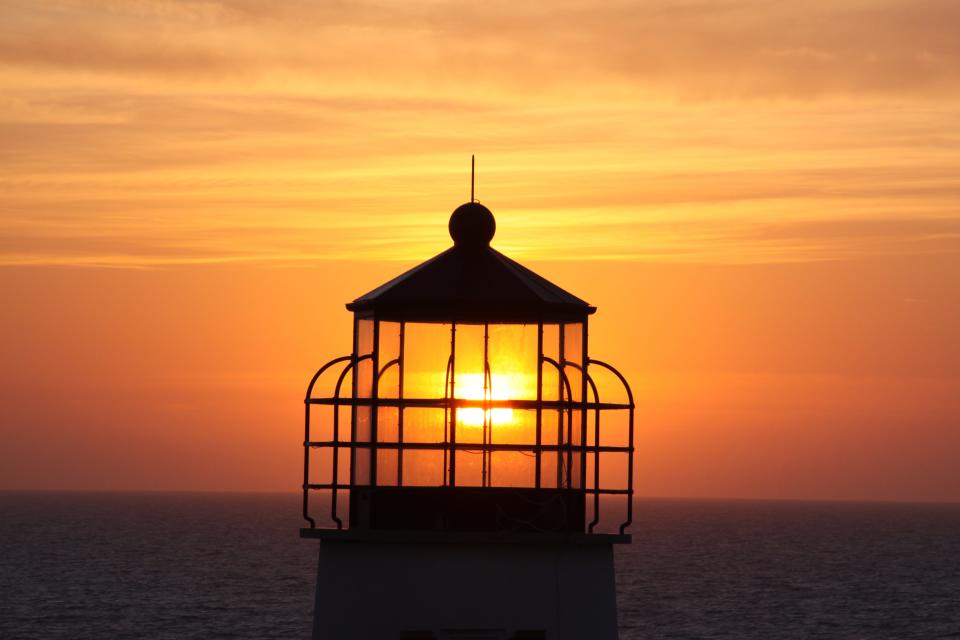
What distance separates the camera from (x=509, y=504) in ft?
38.1

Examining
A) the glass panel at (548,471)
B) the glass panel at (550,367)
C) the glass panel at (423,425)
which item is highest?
the glass panel at (550,367)

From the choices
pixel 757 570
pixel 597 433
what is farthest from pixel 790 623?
pixel 597 433

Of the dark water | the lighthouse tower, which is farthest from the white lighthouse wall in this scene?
the dark water

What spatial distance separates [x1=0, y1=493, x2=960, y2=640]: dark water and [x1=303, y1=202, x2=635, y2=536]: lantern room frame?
5727 centimetres

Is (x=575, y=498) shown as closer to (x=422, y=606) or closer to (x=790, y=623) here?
(x=422, y=606)

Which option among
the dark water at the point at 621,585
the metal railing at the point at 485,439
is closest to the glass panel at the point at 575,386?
the metal railing at the point at 485,439

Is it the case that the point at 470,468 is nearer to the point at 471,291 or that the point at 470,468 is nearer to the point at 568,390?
the point at 568,390

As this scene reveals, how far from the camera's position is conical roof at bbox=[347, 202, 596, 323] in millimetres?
11672

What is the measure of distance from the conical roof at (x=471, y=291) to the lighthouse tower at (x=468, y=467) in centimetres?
1

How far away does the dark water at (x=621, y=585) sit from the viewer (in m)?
73.4

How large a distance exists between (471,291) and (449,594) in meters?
2.13

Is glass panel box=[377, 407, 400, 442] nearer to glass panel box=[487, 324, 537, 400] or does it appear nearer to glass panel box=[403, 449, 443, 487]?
glass panel box=[403, 449, 443, 487]

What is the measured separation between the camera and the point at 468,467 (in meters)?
11.7

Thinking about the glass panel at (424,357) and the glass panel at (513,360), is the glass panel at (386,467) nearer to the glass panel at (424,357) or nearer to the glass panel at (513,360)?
the glass panel at (424,357)
